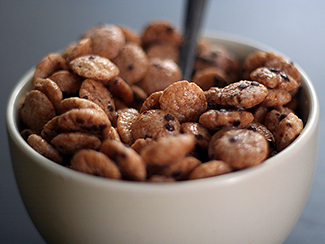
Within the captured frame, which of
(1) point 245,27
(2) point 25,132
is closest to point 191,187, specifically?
(2) point 25,132

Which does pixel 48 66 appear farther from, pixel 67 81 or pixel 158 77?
pixel 158 77

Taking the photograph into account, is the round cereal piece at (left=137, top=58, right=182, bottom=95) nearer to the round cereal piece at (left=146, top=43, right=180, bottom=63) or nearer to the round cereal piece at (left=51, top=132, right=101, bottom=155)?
the round cereal piece at (left=146, top=43, right=180, bottom=63)

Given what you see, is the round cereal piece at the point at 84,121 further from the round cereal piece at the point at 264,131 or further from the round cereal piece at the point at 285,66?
the round cereal piece at the point at 285,66

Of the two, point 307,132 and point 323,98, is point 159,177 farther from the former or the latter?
point 323,98

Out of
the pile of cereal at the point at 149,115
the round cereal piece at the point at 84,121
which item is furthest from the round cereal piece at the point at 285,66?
the round cereal piece at the point at 84,121

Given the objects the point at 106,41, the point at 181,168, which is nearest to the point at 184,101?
the point at 181,168

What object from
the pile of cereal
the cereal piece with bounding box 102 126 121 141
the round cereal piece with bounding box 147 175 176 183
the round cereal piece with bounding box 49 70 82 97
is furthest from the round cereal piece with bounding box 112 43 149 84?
the round cereal piece with bounding box 147 175 176 183
